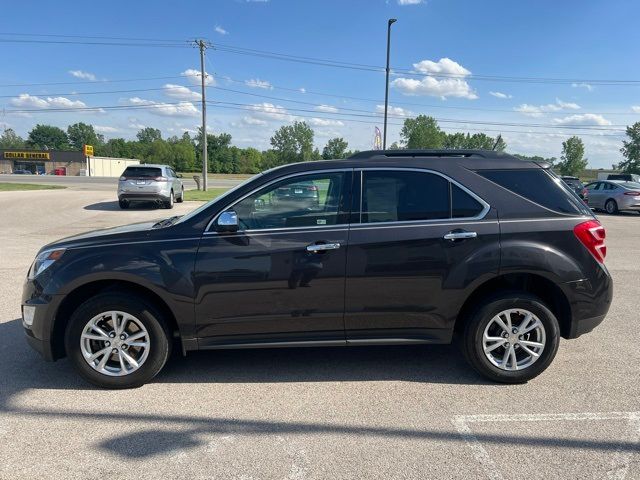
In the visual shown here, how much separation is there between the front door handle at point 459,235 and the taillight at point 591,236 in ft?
2.83

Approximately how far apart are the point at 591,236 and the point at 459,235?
1110 millimetres

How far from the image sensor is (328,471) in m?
2.67

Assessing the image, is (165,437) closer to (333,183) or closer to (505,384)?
(333,183)

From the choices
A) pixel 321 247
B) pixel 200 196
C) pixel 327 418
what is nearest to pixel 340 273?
pixel 321 247

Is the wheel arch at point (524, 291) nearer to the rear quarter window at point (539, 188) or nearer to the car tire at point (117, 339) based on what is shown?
the rear quarter window at point (539, 188)

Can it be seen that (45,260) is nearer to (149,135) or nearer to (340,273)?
(340,273)

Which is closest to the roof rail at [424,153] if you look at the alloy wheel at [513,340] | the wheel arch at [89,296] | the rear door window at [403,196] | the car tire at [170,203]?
the rear door window at [403,196]

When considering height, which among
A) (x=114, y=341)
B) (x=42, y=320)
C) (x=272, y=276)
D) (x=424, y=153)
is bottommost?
(x=114, y=341)

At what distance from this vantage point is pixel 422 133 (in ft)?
266

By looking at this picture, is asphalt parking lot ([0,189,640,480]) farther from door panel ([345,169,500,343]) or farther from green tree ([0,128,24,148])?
green tree ([0,128,24,148])

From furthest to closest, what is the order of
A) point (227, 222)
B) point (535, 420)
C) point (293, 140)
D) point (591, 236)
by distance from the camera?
1. point (293, 140)
2. point (591, 236)
3. point (227, 222)
4. point (535, 420)

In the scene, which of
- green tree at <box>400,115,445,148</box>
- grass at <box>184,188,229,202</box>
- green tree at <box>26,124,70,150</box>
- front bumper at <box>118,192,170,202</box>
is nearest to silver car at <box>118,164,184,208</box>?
front bumper at <box>118,192,170,202</box>

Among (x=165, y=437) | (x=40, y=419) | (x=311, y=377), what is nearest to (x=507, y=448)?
(x=311, y=377)

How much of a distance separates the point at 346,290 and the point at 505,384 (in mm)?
1549
